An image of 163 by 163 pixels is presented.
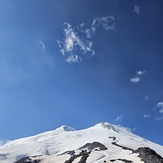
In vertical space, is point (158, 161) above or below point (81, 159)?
below

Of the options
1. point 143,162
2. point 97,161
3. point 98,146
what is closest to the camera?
point 143,162

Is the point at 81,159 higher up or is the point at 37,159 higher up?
the point at 37,159

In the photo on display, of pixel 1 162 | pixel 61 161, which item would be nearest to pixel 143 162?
pixel 61 161

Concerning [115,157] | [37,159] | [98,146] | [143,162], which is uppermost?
[98,146]

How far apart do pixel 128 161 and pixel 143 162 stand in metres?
7.12

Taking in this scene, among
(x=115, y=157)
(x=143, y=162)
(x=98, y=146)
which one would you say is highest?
(x=98, y=146)

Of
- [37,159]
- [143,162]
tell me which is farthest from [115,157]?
[37,159]

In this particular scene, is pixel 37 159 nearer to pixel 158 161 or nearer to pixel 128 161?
pixel 128 161

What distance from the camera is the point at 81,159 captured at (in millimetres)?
134250

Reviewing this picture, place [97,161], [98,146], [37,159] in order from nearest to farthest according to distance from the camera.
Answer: [97,161]
[37,159]
[98,146]

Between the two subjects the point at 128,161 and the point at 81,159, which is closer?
A: the point at 128,161

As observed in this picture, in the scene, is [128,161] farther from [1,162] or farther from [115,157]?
[1,162]

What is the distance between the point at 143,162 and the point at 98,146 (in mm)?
72719

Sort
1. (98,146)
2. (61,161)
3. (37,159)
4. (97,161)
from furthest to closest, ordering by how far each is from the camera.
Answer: (98,146)
(37,159)
(61,161)
(97,161)
